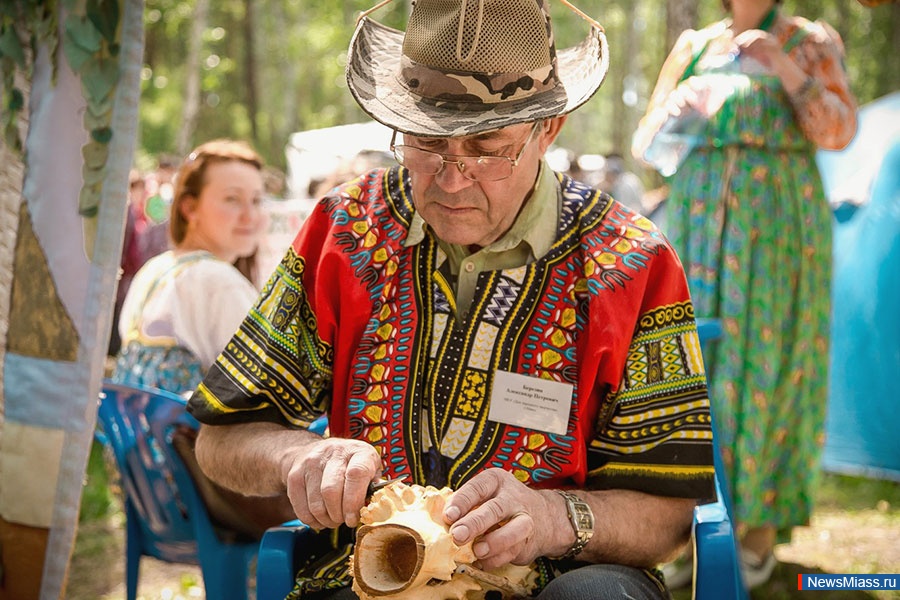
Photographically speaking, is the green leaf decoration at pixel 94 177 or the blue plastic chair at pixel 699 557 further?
the green leaf decoration at pixel 94 177

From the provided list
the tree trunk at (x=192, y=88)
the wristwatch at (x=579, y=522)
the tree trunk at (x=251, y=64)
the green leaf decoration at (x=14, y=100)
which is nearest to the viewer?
the wristwatch at (x=579, y=522)

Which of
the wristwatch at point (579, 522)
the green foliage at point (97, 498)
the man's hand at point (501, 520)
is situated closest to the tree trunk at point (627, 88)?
the green foliage at point (97, 498)

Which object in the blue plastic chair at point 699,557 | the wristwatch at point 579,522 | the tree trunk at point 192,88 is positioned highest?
the tree trunk at point 192,88

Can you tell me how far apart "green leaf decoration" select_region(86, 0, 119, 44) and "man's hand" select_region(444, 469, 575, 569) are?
1.60 meters

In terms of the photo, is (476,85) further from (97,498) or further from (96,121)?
(97,498)

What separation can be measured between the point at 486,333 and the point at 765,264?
2032 mm

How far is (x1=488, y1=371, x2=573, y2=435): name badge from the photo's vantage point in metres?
1.96

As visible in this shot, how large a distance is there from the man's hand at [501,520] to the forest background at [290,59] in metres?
14.9

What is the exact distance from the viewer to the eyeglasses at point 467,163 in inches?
77.0

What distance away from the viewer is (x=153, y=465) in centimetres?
291

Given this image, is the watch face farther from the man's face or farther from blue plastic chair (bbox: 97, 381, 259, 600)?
blue plastic chair (bbox: 97, 381, 259, 600)

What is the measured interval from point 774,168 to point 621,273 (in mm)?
1997

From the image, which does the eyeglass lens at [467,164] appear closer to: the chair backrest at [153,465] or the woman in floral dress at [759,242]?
the chair backrest at [153,465]

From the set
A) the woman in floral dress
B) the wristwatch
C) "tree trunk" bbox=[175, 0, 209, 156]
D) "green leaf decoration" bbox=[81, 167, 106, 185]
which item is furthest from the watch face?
"tree trunk" bbox=[175, 0, 209, 156]
